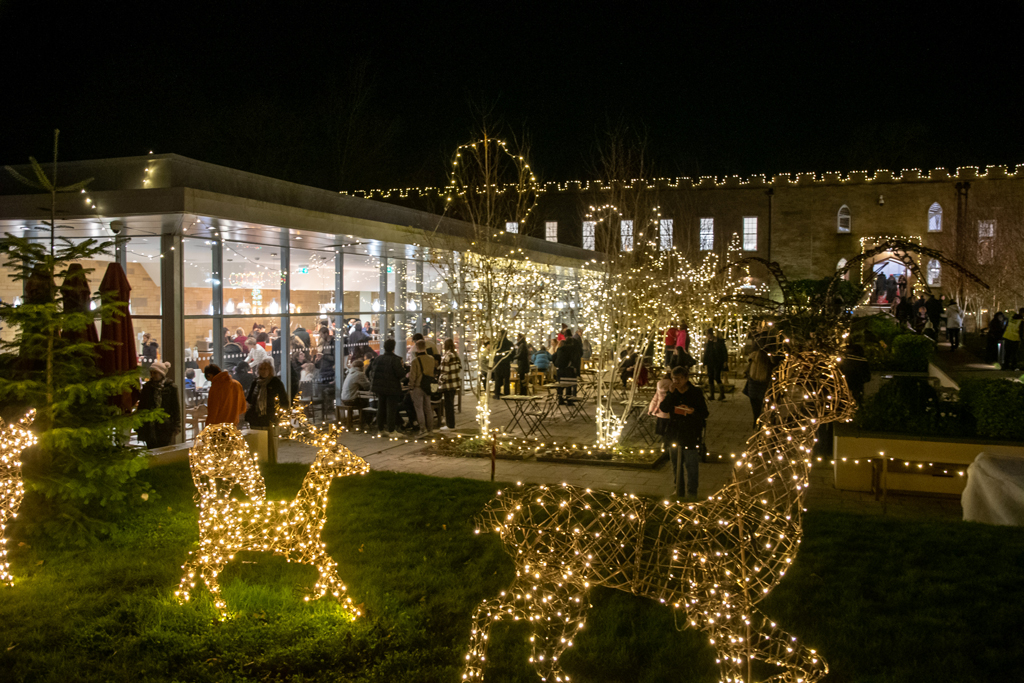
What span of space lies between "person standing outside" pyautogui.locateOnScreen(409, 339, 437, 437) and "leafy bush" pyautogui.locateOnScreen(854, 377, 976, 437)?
716 centimetres

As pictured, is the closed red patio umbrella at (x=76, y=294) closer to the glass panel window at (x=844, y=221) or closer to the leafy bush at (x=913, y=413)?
the leafy bush at (x=913, y=413)

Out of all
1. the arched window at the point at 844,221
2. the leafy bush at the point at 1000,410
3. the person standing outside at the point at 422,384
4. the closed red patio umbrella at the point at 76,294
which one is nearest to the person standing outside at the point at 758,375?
the leafy bush at the point at 1000,410

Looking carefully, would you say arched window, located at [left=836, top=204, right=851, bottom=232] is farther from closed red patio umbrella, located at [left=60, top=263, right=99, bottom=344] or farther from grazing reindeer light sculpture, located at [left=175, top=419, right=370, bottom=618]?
grazing reindeer light sculpture, located at [left=175, top=419, right=370, bottom=618]

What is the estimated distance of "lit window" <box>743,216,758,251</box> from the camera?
38.9m

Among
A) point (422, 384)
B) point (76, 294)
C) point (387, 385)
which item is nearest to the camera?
point (76, 294)

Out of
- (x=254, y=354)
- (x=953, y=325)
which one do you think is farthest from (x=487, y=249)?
(x=953, y=325)

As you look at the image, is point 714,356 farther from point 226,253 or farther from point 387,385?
point 226,253

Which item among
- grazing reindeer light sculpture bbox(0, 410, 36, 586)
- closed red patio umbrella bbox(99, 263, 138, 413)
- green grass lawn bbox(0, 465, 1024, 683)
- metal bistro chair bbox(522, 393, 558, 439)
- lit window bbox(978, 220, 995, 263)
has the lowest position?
green grass lawn bbox(0, 465, 1024, 683)

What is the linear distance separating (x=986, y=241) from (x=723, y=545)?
31.1 metres

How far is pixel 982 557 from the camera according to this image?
619 centimetres

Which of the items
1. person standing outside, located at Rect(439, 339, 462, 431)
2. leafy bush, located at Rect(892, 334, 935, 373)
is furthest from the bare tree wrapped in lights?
leafy bush, located at Rect(892, 334, 935, 373)

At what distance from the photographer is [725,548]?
4164 millimetres

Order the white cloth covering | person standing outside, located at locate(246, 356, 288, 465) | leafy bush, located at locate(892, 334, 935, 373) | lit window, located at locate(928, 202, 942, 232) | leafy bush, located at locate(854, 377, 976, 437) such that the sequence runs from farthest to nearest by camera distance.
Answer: lit window, located at locate(928, 202, 942, 232), leafy bush, located at locate(892, 334, 935, 373), person standing outside, located at locate(246, 356, 288, 465), leafy bush, located at locate(854, 377, 976, 437), the white cloth covering

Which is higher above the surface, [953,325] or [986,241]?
[986,241]
